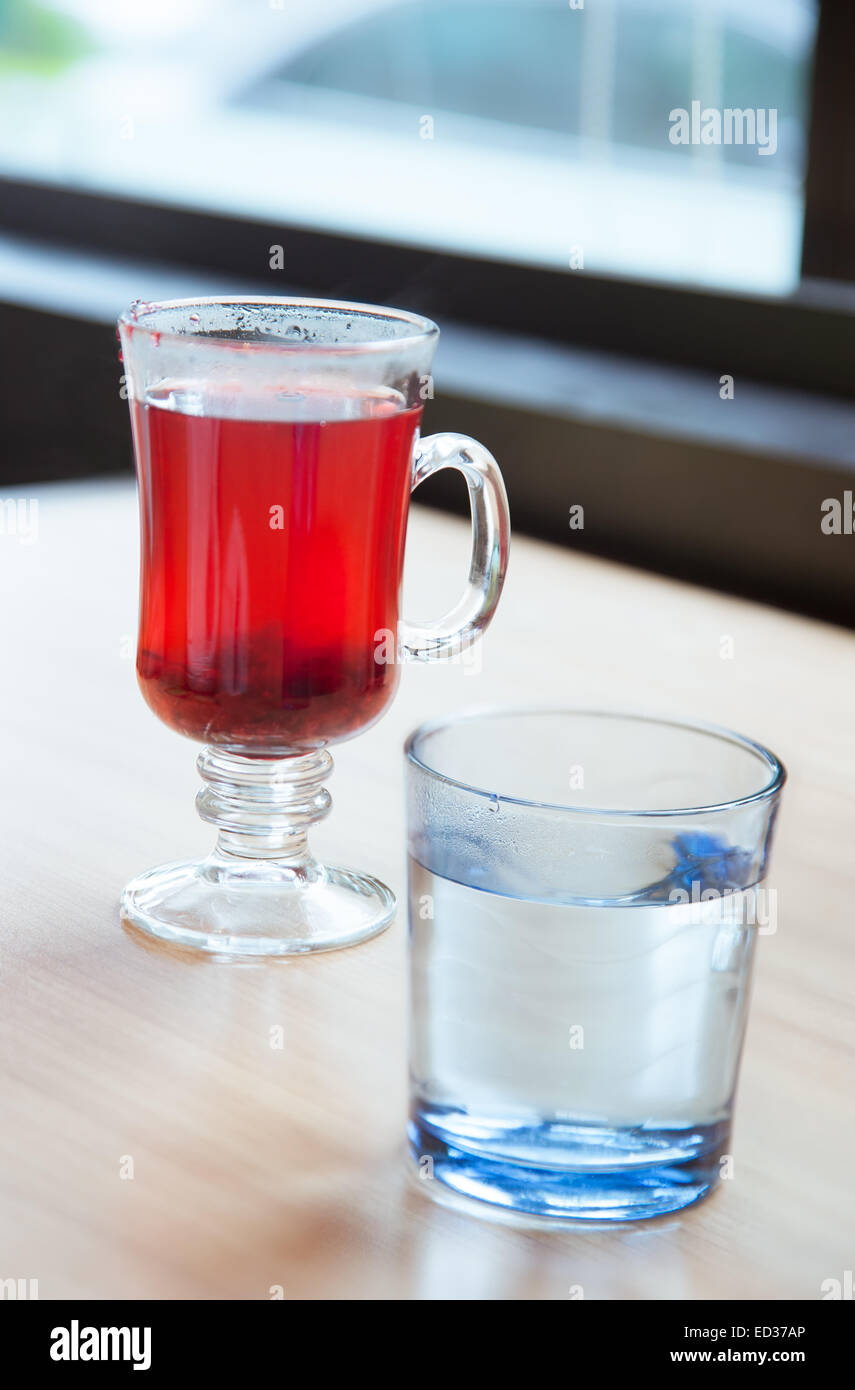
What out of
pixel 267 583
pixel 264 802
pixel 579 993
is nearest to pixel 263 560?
pixel 267 583

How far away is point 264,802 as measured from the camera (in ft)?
2.45

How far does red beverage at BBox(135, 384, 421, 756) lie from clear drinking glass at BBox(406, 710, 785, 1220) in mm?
187

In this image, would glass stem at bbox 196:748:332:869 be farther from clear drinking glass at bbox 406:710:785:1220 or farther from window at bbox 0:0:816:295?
window at bbox 0:0:816:295

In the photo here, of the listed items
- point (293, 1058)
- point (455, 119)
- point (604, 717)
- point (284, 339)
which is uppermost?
point (455, 119)

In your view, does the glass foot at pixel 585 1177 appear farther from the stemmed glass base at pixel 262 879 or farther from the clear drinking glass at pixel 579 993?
the stemmed glass base at pixel 262 879

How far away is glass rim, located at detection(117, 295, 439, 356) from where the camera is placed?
68 cm

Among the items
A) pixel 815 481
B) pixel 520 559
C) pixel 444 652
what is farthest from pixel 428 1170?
pixel 815 481

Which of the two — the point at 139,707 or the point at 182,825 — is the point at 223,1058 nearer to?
the point at 182,825

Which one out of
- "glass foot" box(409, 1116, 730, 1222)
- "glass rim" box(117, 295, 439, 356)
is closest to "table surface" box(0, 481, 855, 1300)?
"glass foot" box(409, 1116, 730, 1222)

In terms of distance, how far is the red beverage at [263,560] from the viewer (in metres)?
0.70

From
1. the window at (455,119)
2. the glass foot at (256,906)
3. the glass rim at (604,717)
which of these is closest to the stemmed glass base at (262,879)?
the glass foot at (256,906)

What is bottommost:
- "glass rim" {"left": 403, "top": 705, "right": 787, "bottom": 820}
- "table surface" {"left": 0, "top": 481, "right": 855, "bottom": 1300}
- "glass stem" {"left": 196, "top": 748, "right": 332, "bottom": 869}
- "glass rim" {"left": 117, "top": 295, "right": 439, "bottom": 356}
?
"table surface" {"left": 0, "top": 481, "right": 855, "bottom": 1300}

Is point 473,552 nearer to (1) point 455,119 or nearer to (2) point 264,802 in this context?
(2) point 264,802

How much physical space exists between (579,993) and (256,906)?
263 millimetres
